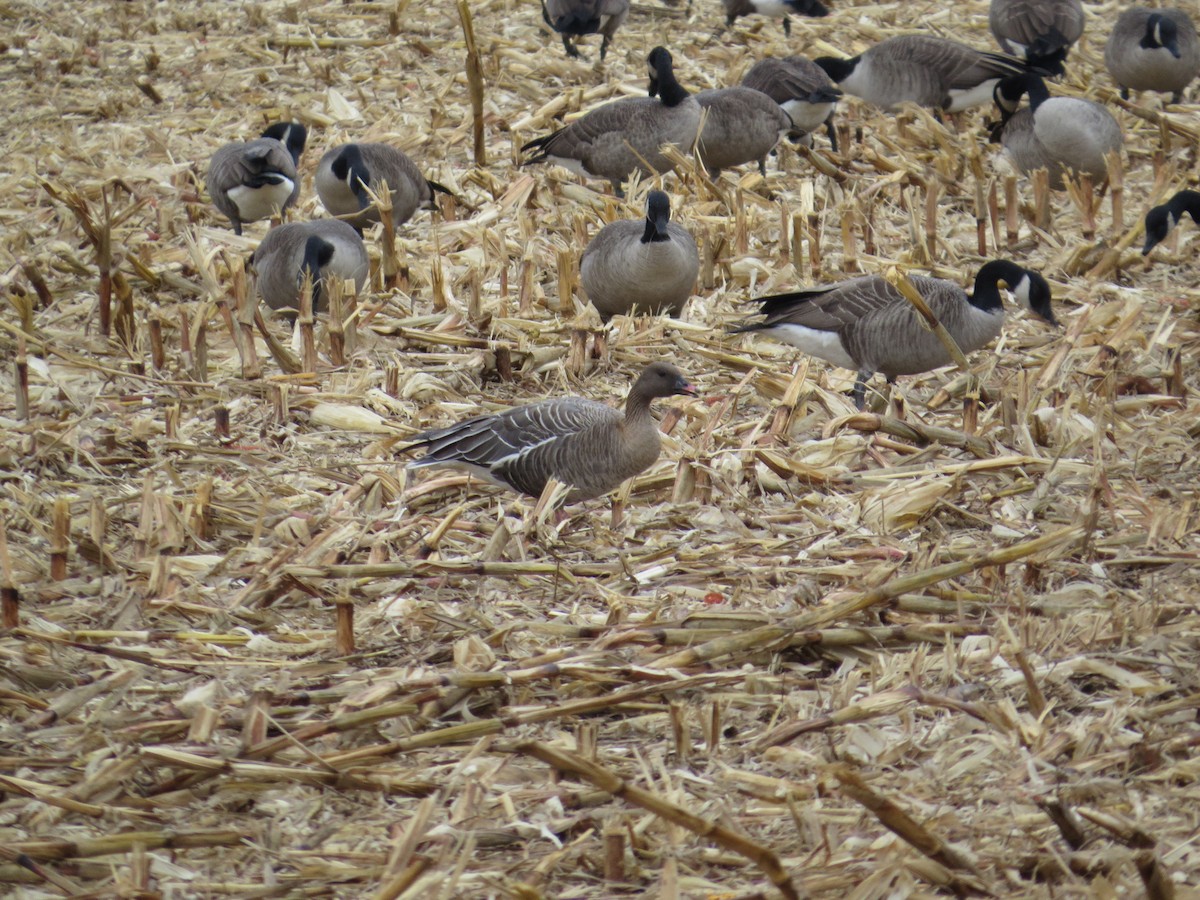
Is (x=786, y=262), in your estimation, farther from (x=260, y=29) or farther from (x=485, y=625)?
(x=260, y=29)

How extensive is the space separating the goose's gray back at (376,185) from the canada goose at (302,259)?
0.99 metres

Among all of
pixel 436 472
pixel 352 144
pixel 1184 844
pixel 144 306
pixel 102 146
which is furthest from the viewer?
pixel 102 146

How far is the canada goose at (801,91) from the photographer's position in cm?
1192

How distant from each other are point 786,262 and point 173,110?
6.54m

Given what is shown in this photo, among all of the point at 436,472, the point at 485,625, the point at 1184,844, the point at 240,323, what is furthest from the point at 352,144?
the point at 1184,844

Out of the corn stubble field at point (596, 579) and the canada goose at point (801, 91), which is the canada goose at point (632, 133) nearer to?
the corn stubble field at point (596, 579)

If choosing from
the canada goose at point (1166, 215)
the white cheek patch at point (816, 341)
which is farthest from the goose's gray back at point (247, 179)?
the canada goose at point (1166, 215)

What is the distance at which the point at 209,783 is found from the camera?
13.6 feet

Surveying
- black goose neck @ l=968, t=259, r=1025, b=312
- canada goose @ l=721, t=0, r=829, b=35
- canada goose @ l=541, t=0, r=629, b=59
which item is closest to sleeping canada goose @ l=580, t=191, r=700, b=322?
black goose neck @ l=968, t=259, r=1025, b=312

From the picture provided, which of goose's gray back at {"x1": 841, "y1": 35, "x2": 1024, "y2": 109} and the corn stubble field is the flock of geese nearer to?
goose's gray back at {"x1": 841, "y1": 35, "x2": 1024, "y2": 109}

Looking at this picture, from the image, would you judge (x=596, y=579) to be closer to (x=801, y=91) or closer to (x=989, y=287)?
(x=989, y=287)

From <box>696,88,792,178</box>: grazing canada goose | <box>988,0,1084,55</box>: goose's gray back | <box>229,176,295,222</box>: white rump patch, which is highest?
<box>988,0,1084,55</box>: goose's gray back

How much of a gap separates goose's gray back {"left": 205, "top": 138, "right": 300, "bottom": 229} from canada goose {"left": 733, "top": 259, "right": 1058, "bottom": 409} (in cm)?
407

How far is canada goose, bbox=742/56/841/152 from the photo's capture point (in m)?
11.9
